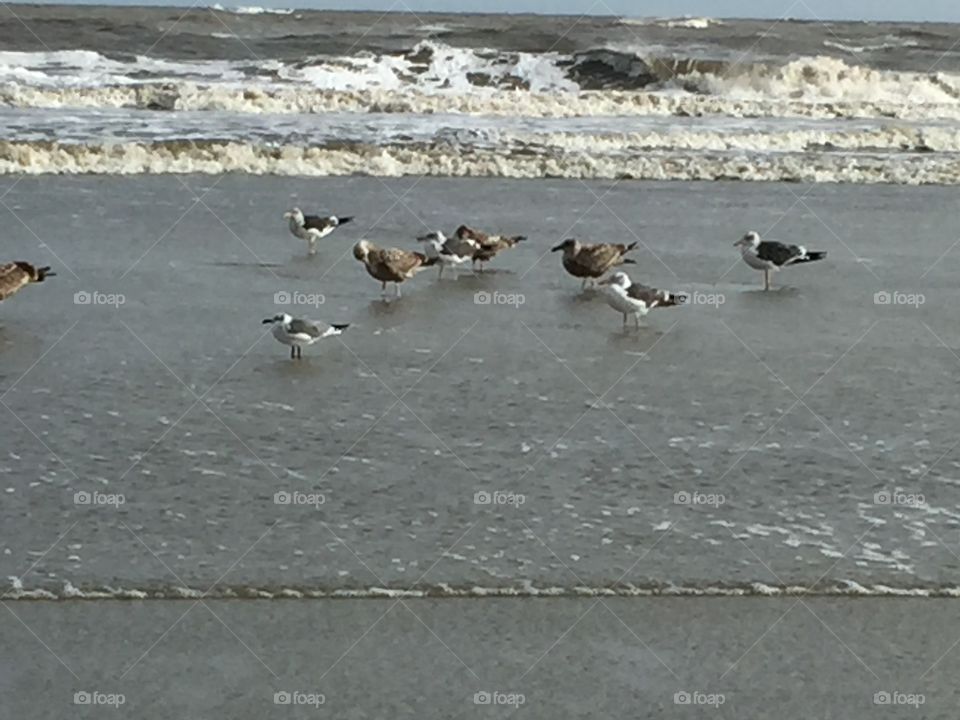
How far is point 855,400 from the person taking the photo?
716cm

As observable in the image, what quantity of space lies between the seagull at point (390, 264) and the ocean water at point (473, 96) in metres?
7.02

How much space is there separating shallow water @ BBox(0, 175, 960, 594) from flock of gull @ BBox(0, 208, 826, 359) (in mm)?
130

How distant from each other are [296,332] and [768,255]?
3.58 m

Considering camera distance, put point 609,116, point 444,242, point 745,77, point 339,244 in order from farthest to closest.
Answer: point 745,77 < point 609,116 < point 339,244 < point 444,242

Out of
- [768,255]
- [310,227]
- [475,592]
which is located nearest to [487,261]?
[310,227]

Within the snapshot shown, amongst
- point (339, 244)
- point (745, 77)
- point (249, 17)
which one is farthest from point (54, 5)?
point (339, 244)

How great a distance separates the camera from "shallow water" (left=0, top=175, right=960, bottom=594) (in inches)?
201

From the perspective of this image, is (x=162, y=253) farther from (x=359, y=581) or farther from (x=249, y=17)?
(x=249, y=17)

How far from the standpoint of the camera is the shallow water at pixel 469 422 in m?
5.11

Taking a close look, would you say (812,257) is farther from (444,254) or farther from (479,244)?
(444,254)

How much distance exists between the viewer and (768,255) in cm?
1031

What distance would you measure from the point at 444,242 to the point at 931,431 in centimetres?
439

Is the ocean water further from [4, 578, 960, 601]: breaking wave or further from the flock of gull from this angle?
[4, 578, 960, 601]: breaking wave

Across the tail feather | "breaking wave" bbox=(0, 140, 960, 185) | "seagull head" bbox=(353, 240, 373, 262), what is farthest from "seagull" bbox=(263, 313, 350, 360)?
"breaking wave" bbox=(0, 140, 960, 185)
